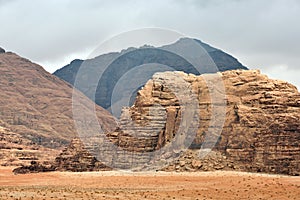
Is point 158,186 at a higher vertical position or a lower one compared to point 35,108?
lower

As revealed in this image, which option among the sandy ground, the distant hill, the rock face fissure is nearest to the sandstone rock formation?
the distant hill

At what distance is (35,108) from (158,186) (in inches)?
4012

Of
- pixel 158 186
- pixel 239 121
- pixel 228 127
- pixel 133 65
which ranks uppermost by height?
pixel 133 65

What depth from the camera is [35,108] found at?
13725 centimetres

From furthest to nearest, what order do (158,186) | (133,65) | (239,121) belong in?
(133,65)
(239,121)
(158,186)

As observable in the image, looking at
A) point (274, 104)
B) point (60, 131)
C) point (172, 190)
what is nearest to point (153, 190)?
point (172, 190)

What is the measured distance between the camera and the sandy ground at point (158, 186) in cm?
3459

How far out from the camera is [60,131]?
410ft

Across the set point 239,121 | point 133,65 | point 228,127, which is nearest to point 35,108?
point 133,65

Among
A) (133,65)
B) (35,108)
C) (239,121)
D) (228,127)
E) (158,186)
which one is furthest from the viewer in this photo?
(133,65)

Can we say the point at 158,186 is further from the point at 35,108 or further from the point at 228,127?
the point at 35,108

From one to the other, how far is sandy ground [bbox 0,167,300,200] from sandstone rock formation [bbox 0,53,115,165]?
142 feet

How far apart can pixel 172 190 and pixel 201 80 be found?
18.6 metres

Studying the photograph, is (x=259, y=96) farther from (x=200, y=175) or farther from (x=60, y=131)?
(x=60, y=131)
